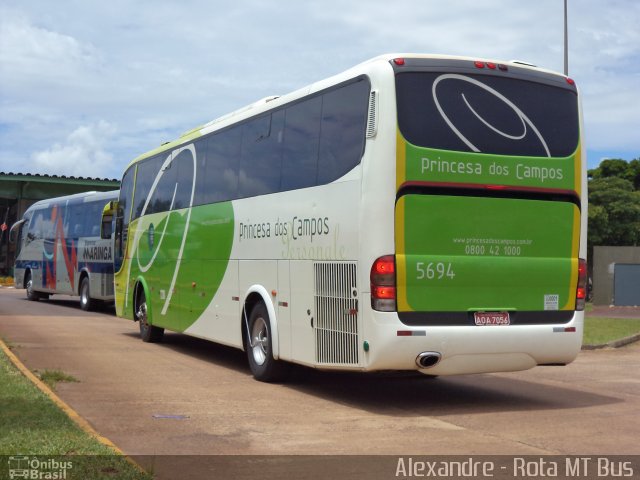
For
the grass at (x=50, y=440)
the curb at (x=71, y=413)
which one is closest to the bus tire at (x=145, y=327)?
the curb at (x=71, y=413)

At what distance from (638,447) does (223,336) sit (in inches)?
277

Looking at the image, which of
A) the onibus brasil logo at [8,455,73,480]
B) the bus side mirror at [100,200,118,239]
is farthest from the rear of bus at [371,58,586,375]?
the bus side mirror at [100,200,118,239]

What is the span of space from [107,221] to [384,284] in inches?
600

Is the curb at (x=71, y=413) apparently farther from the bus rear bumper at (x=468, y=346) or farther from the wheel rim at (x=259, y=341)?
the bus rear bumper at (x=468, y=346)

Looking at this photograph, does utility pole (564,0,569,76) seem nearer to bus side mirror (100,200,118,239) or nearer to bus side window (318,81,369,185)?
bus side mirror (100,200,118,239)

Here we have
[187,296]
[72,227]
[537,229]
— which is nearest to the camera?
[537,229]

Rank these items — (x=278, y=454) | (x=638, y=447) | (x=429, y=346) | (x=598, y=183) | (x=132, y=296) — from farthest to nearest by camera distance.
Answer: (x=598, y=183), (x=132, y=296), (x=429, y=346), (x=638, y=447), (x=278, y=454)


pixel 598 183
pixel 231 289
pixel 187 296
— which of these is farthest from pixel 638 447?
pixel 598 183

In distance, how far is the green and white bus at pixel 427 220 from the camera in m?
9.82

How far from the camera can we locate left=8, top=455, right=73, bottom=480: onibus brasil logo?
634cm

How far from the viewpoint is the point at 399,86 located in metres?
9.91

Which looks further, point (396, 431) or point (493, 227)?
point (493, 227)

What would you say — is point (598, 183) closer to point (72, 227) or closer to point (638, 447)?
point (72, 227)

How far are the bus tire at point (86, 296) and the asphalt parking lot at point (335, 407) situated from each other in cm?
1102
